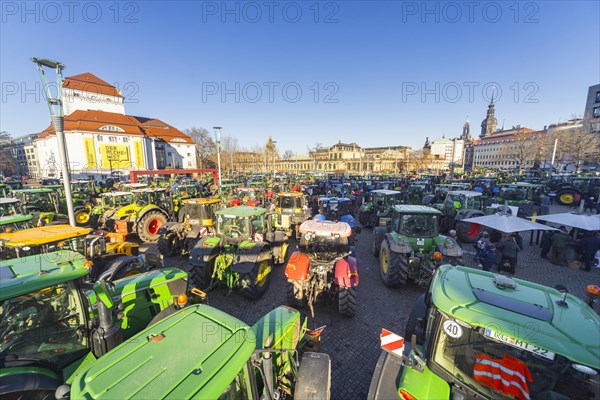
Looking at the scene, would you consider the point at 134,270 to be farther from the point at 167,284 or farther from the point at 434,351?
the point at 434,351

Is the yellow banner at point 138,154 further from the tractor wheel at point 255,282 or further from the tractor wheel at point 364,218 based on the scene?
the tractor wheel at point 255,282

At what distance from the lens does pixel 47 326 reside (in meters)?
2.84

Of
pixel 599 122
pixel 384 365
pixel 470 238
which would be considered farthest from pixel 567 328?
pixel 599 122

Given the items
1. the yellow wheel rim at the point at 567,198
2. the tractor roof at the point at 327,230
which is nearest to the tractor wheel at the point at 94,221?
the tractor roof at the point at 327,230

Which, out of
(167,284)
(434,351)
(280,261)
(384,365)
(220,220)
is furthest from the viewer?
(280,261)

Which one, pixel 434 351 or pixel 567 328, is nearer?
pixel 567 328

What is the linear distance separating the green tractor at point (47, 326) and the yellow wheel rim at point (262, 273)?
9.55 ft

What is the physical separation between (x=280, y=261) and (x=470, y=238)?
8574 mm

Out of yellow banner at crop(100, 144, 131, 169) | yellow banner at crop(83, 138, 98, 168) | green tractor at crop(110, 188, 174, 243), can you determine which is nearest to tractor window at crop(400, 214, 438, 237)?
green tractor at crop(110, 188, 174, 243)

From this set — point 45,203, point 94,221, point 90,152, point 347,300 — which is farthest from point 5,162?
point 347,300

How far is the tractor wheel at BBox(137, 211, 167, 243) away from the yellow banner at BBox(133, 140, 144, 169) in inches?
1750

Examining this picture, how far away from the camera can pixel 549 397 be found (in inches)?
79.2

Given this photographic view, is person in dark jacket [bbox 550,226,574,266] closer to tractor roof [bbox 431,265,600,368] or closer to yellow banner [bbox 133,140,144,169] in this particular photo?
tractor roof [bbox 431,265,600,368]

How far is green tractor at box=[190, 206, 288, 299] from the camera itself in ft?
19.6
